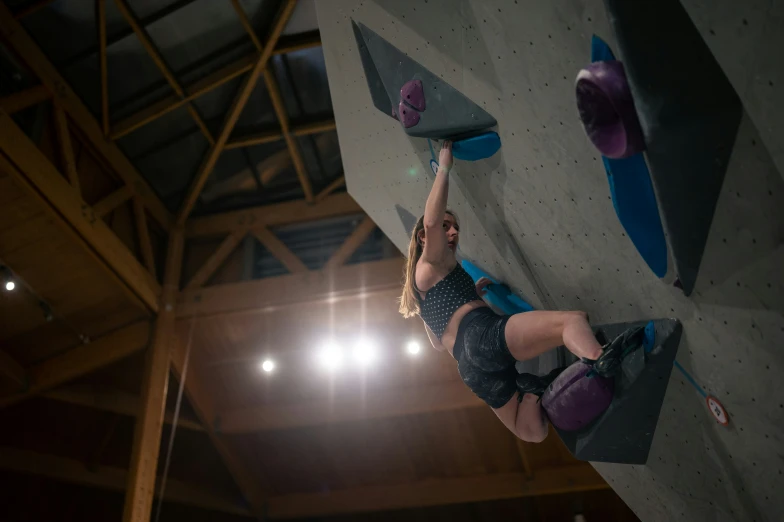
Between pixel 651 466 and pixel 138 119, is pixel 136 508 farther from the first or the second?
pixel 651 466

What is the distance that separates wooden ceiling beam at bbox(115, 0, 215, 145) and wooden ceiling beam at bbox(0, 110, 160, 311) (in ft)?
3.03

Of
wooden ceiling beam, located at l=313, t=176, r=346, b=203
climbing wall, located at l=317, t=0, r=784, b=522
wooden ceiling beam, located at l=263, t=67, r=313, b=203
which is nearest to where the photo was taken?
climbing wall, located at l=317, t=0, r=784, b=522

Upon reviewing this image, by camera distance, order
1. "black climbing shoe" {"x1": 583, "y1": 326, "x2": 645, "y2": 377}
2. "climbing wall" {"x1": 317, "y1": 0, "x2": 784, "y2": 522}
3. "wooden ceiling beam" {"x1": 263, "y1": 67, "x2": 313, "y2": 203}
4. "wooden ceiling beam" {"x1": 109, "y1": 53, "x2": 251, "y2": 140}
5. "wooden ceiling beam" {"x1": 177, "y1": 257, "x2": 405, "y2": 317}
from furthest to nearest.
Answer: "wooden ceiling beam" {"x1": 177, "y1": 257, "x2": 405, "y2": 317} < "wooden ceiling beam" {"x1": 263, "y1": 67, "x2": 313, "y2": 203} < "wooden ceiling beam" {"x1": 109, "y1": 53, "x2": 251, "y2": 140} < "black climbing shoe" {"x1": 583, "y1": 326, "x2": 645, "y2": 377} < "climbing wall" {"x1": 317, "y1": 0, "x2": 784, "y2": 522}

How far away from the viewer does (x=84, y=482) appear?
695cm

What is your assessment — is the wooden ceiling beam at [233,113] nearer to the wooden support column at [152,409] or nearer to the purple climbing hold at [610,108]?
the wooden support column at [152,409]

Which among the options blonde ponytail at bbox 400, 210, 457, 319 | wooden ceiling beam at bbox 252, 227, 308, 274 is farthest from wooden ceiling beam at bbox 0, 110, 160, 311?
blonde ponytail at bbox 400, 210, 457, 319

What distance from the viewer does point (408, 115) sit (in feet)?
6.96

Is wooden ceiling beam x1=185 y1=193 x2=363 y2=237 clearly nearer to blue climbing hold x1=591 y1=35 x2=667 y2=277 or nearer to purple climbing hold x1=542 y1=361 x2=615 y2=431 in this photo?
purple climbing hold x1=542 y1=361 x2=615 y2=431

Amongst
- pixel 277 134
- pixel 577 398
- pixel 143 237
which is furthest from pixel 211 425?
pixel 577 398

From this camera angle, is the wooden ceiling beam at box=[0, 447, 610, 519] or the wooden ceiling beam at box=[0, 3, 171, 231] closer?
the wooden ceiling beam at box=[0, 3, 171, 231]

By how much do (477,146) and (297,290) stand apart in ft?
14.4

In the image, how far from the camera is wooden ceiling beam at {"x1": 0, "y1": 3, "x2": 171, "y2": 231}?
4.77 metres

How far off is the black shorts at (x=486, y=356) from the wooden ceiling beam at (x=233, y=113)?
4.17 metres

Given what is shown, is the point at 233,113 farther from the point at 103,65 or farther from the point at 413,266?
the point at 413,266
